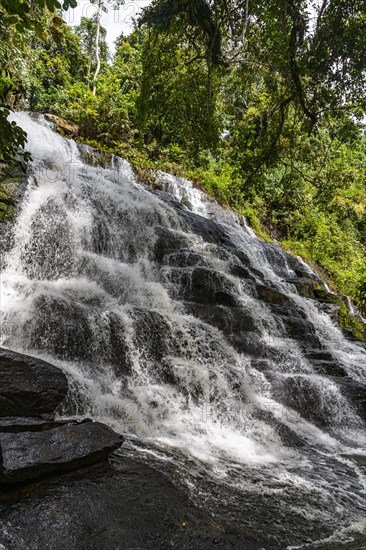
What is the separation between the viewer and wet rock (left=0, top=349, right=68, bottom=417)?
419cm

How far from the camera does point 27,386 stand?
432 cm

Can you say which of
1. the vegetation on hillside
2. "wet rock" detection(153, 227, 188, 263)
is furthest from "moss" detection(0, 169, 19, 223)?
"wet rock" detection(153, 227, 188, 263)

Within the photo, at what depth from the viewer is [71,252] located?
29.9 feet

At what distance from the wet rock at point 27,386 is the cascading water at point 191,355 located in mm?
593

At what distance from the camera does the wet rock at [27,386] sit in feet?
13.8

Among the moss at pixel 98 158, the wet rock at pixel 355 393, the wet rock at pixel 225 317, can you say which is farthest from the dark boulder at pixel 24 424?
the moss at pixel 98 158

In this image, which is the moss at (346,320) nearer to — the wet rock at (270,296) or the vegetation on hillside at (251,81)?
the wet rock at (270,296)

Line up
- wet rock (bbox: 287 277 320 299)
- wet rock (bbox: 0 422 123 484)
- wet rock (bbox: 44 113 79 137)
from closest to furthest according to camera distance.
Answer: wet rock (bbox: 0 422 123 484)
wet rock (bbox: 287 277 320 299)
wet rock (bbox: 44 113 79 137)

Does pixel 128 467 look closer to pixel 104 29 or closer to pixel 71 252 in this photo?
pixel 71 252

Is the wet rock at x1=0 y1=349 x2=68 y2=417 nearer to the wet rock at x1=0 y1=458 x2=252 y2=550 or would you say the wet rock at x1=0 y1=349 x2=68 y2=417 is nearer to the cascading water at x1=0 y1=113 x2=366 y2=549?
the cascading water at x1=0 y1=113 x2=366 y2=549

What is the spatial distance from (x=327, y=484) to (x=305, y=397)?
2.73m

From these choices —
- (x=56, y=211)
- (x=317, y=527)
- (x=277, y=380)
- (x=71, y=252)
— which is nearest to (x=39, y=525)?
(x=317, y=527)

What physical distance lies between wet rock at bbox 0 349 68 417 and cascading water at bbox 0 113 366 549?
593 millimetres

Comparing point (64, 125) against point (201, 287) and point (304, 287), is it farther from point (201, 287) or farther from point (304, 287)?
point (304, 287)
